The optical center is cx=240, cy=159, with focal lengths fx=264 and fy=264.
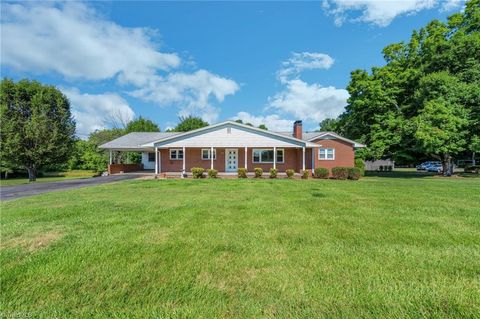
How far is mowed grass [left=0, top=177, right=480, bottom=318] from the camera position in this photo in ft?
9.16

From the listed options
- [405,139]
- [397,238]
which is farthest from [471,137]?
[397,238]

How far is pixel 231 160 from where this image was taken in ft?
83.7

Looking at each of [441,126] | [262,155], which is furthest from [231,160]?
[441,126]

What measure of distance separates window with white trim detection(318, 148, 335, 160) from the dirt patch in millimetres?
23286

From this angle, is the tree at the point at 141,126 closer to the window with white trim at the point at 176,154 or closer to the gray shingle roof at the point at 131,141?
the gray shingle roof at the point at 131,141

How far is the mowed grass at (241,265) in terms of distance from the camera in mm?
2793

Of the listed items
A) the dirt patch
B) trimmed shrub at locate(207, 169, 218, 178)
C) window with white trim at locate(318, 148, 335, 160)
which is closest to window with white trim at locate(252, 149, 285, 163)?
window with white trim at locate(318, 148, 335, 160)

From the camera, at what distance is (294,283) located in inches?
128

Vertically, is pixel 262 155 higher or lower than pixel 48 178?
higher

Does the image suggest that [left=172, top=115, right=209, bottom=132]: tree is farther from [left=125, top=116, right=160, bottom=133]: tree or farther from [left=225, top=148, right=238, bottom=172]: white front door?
[left=225, top=148, right=238, bottom=172]: white front door

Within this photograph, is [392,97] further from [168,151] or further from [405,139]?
[168,151]

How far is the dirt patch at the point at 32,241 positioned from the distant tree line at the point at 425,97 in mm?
24099

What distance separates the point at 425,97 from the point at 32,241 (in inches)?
1133

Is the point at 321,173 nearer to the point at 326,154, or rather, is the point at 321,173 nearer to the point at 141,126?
the point at 326,154
